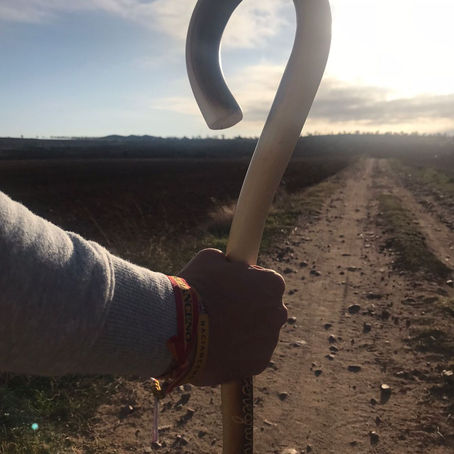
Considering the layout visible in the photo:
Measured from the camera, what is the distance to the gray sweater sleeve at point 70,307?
78cm

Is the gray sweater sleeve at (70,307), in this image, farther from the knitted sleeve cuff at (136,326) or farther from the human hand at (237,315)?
the human hand at (237,315)

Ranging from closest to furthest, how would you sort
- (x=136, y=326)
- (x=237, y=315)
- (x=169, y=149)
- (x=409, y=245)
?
(x=136, y=326) < (x=237, y=315) < (x=409, y=245) < (x=169, y=149)

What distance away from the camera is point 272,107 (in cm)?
115

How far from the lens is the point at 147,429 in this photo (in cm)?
279

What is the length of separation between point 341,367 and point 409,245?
4110 mm

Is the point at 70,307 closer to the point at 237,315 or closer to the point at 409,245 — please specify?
the point at 237,315

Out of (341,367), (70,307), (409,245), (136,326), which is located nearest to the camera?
(70,307)

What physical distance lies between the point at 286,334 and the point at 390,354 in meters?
0.95

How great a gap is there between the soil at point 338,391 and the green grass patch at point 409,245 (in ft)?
1.39

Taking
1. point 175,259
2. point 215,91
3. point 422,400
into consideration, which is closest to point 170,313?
point 215,91

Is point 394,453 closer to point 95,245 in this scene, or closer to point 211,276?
point 211,276

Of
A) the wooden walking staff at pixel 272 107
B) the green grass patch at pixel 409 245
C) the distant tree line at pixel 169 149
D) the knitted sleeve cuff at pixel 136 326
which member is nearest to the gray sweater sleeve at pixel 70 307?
the knitted sleeve cuff at pixel 136 326

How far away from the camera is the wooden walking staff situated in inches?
43.6

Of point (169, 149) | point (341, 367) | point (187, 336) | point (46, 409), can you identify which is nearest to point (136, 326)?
point (187, 336)
